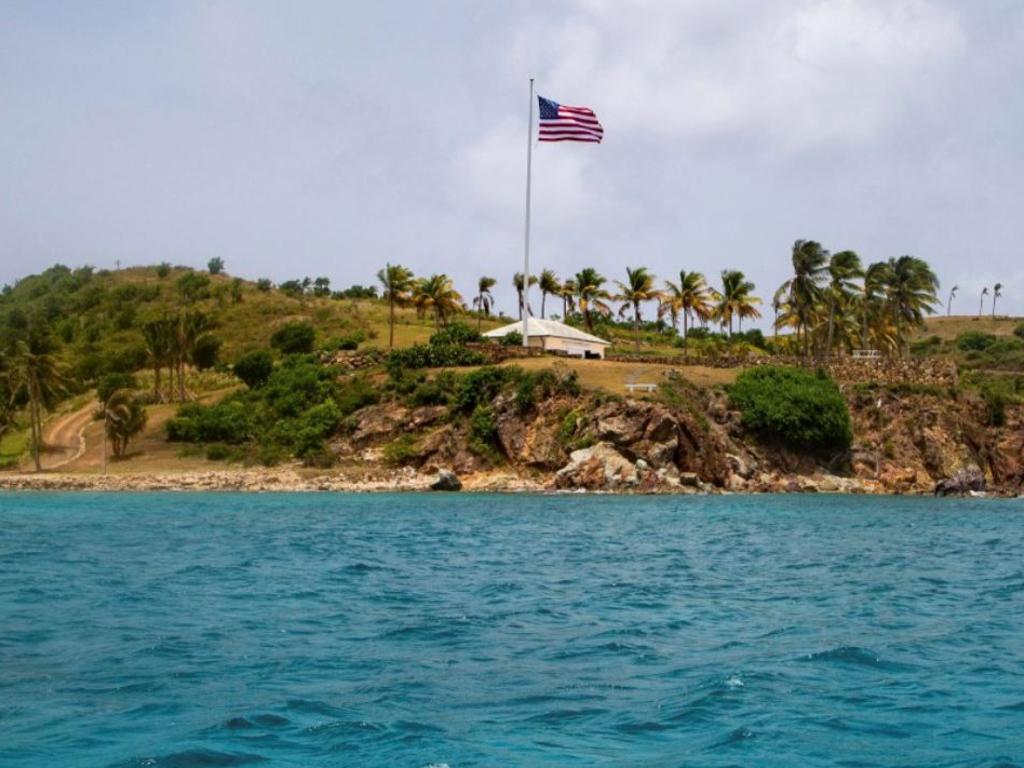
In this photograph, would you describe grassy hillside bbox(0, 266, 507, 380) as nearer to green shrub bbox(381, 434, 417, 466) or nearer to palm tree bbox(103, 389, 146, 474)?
palm tree bbox(103, 389, 146, 474)

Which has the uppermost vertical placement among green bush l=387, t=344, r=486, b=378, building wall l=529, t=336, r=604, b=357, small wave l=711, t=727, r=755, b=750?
building wall l=529, t=336, r=604, b=357

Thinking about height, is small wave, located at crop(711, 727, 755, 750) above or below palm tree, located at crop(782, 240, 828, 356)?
below

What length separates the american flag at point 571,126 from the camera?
6034 centimetres

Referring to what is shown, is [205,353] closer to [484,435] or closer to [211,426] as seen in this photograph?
[211,426]

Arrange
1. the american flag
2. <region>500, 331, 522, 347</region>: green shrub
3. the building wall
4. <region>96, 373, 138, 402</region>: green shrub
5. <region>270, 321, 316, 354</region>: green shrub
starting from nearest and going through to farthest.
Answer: the american flag → <region>96, 373, 138, 402</region>: green shrub → <region>500, 331, 522, 347</region>: green shrub → the building wall → <region>270, 321, 316, 354</region>: green shrub

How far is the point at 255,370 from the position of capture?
3127 inches

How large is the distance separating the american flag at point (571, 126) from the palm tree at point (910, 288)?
32476 millimetres

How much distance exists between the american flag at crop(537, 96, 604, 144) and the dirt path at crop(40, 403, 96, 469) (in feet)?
108

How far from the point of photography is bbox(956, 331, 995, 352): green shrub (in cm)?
14350

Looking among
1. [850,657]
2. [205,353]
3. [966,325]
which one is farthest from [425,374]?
A: [966,325]

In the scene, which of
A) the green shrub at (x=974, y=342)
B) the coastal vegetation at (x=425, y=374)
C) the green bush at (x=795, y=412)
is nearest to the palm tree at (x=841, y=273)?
the coastal vegetation at (x=425, y=374)

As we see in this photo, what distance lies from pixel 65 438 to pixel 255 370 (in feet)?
41.5

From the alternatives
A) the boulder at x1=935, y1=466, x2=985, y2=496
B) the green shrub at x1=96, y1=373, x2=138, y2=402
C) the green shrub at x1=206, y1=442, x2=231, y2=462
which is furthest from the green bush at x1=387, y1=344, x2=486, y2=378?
the boulder at x1=935, y1=466, x2=985, y2=496

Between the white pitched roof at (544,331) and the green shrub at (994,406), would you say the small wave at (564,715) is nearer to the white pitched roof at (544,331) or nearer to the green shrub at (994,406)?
the white pitched roof at (544,331)
